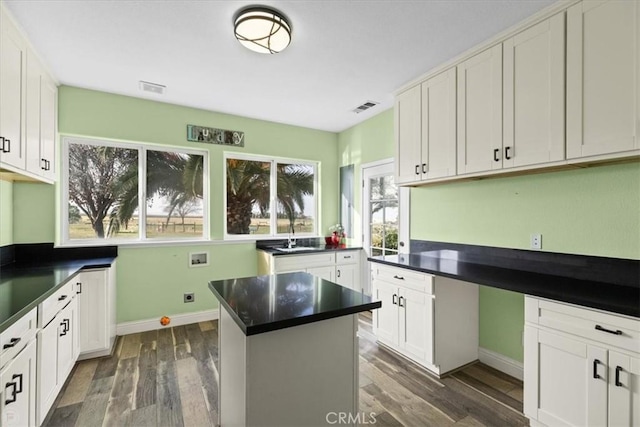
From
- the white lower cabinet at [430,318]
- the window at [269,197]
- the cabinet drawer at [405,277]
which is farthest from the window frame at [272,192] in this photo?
the white lower cabinet at [430,318]

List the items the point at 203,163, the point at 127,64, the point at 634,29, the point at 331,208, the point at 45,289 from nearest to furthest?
the point at 634,29
the point at 45,289
the point at 127,64
the point at 203,163
the point at 331,208

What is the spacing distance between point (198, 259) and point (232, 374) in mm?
2442

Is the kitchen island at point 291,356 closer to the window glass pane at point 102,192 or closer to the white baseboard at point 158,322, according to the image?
the white baseboard at point 158,322

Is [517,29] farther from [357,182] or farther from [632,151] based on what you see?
[357,182]

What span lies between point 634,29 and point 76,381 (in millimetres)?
4448

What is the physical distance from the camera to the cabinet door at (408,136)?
2873mm

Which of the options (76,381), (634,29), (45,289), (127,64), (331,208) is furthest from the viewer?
(331,208)

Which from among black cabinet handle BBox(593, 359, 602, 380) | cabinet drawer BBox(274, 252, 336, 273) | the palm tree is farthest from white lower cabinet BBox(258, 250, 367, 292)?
black cabinet handle BBox(593, 359, 602, 380)

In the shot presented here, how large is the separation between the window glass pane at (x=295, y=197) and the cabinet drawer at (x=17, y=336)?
2899 millimetres

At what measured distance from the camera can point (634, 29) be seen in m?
1.62

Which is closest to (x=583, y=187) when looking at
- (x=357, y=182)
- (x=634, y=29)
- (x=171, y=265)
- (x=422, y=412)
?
(x=634, y=29)

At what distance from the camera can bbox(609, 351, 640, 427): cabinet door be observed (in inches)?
54.8

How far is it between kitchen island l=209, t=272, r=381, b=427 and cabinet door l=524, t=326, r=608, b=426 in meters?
1.16

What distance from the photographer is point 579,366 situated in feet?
5.20
